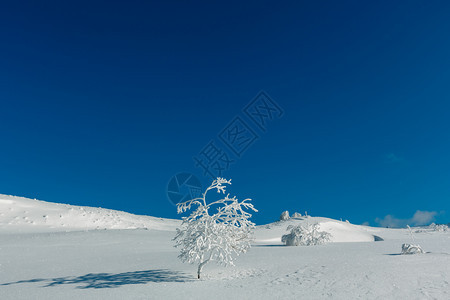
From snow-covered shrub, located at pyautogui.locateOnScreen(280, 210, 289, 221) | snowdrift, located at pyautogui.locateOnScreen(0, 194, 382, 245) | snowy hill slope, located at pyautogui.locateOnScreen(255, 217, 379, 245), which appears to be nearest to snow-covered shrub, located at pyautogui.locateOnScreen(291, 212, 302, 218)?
snow-covered shrub, located at pyautogui.locateOnScreen(280, 210, 289, 221)

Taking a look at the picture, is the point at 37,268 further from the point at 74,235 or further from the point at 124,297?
the point at 74,235

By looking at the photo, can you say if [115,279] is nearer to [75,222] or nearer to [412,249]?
[412,249]

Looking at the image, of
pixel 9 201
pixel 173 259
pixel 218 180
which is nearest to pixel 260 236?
pixel 173 259

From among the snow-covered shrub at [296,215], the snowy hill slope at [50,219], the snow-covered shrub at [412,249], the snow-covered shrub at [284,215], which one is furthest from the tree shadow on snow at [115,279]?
the snow-covered shrub at [296,215]


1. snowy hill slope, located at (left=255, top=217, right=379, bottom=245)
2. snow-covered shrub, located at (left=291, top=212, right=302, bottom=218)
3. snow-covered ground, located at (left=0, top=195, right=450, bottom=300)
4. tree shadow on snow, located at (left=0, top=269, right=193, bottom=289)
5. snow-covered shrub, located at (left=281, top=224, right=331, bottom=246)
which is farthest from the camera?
snow-covered shrub, located at (left=291, top=212, right=302, bottom=218)

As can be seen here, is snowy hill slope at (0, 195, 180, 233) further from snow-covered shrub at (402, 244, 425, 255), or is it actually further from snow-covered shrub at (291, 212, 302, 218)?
snow-covered shrub at (402, 244, 425, 255)

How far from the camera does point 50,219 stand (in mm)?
29672

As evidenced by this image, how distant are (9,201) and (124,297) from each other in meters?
29.4

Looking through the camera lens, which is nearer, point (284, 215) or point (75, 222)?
point (75, 222)

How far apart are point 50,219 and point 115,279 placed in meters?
22.4

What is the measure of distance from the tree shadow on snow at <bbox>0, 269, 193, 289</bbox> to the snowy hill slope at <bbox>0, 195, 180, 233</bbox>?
18101mm

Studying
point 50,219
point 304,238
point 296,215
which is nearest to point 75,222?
point 50,219

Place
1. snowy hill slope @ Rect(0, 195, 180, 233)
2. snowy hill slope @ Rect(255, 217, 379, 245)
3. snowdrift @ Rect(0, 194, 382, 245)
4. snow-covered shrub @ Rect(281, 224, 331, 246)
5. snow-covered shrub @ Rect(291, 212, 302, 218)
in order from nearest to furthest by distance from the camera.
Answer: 1. snow-covered shrub @ Rect(281, 224, 331, 246)
2. snowy hill slope @ Rect(0, 195, 180, 233)
3. snowdrift @ Rect(0, 194, 382, 245)
4. snowy hill slope @ Rect(255, 217, 379, 245)
5. snow-covered shrub @ Rect(291, 212, 302, 218)

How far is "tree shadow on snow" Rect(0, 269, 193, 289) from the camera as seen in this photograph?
1012cm
